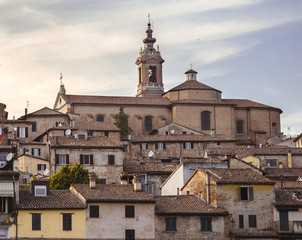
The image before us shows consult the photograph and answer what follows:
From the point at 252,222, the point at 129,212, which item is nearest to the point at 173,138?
the point at 252,222

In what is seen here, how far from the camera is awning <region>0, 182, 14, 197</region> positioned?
50344 millimetres

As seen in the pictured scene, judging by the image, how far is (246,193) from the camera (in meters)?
55.5

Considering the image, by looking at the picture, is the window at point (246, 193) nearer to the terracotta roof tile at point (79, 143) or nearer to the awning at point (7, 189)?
the awning at point (7, 189)

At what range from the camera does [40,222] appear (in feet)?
166

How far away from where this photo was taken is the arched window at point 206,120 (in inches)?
4542

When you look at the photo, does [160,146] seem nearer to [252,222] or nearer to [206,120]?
[206,120]

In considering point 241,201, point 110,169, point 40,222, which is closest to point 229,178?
point 241,201

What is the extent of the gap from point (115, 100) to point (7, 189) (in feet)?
219

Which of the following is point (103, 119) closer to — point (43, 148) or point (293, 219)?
point (43, 148)

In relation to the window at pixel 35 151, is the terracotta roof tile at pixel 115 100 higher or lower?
higher

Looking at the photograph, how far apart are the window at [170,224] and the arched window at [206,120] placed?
Result: 62879mm

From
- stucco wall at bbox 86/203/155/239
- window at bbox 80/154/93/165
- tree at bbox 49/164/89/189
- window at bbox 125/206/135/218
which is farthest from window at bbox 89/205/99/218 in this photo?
window at bbox 80/154/93/165

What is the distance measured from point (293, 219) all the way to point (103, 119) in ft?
202

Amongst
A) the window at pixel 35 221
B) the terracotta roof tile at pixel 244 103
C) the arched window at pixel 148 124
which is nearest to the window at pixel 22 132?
the arched window at pixel 148 124
